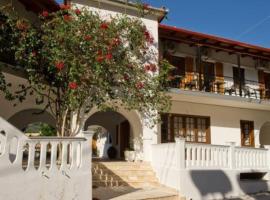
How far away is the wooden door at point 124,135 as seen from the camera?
56.0 feet

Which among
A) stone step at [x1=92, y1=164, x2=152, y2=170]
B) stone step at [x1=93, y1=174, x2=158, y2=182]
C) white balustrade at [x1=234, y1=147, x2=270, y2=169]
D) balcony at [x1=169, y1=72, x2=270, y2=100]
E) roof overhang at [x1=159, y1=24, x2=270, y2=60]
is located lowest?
stone step at [x1=93, y1=174, x2=158, y2=182]

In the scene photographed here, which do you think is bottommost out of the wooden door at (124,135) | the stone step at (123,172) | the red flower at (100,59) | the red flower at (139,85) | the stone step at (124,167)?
the stone step at (123,172)

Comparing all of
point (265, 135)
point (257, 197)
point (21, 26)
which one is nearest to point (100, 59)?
point (21, 26)

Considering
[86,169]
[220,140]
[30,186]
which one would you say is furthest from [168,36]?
[30,186]

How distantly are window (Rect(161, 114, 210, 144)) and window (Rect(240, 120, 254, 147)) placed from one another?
2.64 metres

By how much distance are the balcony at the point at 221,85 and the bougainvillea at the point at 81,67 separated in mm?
3025

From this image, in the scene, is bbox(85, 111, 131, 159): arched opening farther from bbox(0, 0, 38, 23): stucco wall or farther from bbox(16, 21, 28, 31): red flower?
bbox(16, 21, 28, 31): red flower

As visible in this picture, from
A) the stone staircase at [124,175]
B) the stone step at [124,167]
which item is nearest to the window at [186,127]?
the stone step at [124,167]

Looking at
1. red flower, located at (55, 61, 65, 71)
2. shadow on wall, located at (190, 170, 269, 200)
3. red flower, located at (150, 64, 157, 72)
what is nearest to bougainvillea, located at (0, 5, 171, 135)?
red flower, located at (55, 61, 65, 71)

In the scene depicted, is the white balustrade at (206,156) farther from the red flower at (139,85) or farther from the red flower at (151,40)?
the red flower at (151,40)

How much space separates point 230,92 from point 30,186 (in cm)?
1231

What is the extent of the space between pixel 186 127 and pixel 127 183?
20.4ft

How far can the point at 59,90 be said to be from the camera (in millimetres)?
11594

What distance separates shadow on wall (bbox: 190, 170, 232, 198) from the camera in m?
11.0
